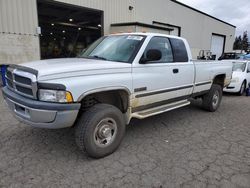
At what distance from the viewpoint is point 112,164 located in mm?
3230

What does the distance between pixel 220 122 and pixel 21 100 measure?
4.62 meters

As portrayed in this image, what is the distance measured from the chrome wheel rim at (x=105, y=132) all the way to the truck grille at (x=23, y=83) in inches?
42.6

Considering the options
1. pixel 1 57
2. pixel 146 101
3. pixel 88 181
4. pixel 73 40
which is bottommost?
pixel 88 181

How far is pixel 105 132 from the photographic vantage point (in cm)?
339

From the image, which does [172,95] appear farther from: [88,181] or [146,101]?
[88,181]

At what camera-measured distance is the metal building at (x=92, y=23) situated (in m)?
9.41

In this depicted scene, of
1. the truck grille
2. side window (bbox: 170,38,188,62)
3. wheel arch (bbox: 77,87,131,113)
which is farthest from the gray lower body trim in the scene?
the truck grille

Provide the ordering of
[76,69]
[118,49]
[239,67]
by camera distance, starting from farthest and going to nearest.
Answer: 1. [239,67]
2. [118,49]
3. [76,69]

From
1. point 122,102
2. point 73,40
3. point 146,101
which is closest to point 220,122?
point 146,101

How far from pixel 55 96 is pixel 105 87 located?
0.75m

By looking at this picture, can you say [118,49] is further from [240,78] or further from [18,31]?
[18,31]

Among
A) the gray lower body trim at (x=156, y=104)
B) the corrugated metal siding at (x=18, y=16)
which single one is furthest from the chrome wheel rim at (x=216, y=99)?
the corrugated metal siding at (x=18, y=16)

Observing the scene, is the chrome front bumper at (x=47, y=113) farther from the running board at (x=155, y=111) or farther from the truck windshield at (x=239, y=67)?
the truck windshield at (x=239, y=67)

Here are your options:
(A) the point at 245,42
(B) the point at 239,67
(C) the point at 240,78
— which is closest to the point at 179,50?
(C) the point at 240,78
